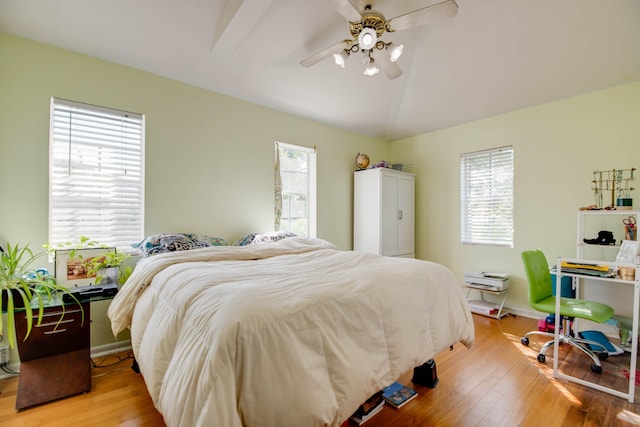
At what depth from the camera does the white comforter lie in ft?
3.35

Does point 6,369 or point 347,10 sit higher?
point 347,10

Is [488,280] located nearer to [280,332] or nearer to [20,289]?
[280,332]

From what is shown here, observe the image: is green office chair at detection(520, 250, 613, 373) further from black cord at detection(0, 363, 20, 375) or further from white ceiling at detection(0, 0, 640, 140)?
black cord at detection(0, 363, 20, 375)

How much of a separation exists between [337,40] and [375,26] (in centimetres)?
68

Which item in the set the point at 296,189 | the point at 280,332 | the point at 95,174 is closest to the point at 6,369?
the point at 95,174

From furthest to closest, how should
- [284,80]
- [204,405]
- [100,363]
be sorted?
[284,80], [100,363], [204,405]

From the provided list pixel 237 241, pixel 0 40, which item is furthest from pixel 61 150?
pixel 237 241

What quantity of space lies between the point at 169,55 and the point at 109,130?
0.86 metres

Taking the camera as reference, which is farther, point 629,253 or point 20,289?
point 629,253

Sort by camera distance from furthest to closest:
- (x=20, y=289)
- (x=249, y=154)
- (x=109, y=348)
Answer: (x=249, y=154) → (x=109, y=348) → (x=20, y=289)

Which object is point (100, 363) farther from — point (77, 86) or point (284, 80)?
point (284, 80)

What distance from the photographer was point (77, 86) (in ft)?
8.02

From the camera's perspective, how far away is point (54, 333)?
1949 millimetres

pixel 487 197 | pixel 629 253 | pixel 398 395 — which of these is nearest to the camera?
pixel 398 395
